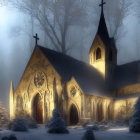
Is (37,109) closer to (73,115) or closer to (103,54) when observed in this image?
(73,115)

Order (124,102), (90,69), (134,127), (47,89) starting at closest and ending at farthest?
(134,127)
(47,89)
(124,102)
(90,69)

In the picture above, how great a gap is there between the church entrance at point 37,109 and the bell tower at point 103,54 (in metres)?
12.6

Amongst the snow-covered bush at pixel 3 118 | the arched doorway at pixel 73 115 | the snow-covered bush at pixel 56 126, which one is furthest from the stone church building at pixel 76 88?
the snow-covered bush at pixel 56 126

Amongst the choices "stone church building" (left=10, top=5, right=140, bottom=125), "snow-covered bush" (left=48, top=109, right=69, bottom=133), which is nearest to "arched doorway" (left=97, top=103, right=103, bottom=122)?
"stone church building" (left=10, top=5, right=140, bottom=125)

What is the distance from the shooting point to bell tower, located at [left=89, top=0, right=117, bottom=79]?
44375mm

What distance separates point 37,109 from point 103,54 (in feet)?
50.3

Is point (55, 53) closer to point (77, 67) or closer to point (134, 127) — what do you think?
point (77, 67)

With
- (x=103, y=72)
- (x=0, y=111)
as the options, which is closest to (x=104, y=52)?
(x=103, y=72)

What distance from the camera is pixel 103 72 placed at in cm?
4409

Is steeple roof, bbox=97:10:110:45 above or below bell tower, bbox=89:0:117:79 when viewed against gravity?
above

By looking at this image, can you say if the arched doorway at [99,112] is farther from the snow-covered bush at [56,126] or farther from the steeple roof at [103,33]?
the snow-covered bush at [56,126]

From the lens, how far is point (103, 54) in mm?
44469

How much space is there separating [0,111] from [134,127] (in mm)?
18878

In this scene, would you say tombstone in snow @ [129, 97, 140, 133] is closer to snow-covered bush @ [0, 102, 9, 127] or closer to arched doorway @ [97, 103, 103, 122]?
arched doorway @ [97, 103, 103, 122]
